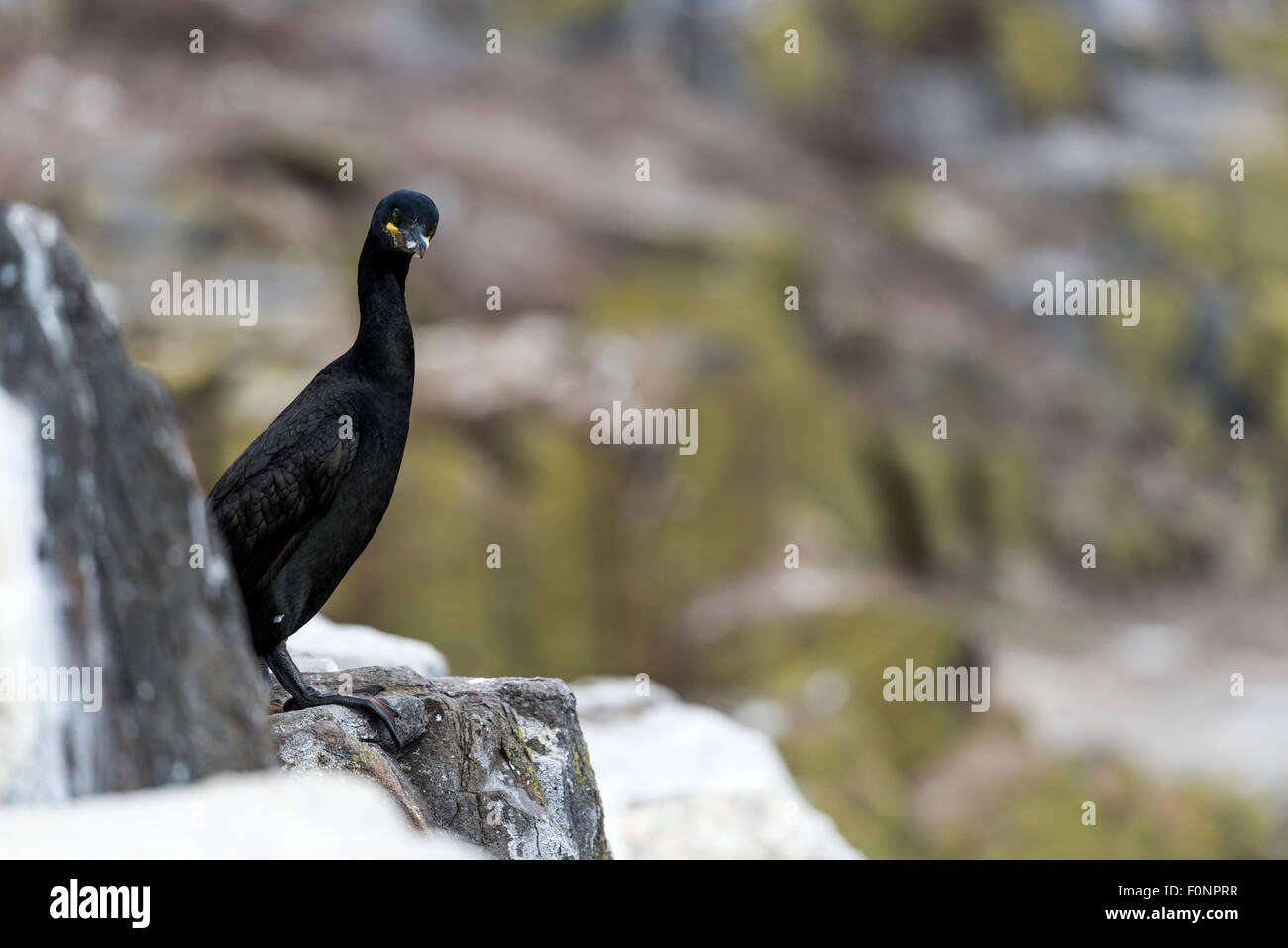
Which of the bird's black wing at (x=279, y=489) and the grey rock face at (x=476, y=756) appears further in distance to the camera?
the bird's black wing at (x=279, y=489)

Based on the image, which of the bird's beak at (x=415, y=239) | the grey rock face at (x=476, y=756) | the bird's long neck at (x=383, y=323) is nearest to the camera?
the grey rock face at (x=476, y=756)

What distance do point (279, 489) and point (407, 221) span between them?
1715 mm

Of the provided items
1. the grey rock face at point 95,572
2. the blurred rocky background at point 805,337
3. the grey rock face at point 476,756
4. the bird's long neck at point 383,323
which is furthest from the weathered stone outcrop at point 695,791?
the grey rock face at point 95,572

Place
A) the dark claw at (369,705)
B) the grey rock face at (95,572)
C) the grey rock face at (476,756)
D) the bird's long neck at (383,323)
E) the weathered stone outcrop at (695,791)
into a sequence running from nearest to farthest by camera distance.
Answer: the grey rock face at (95,572) < the grey rock face at (476,756) < the dark claw at (369,705) < the bird's long neck at (383,323) < the weathered stone outcrop at (695,791)

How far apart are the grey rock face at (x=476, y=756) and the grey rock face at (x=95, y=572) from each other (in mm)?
1660

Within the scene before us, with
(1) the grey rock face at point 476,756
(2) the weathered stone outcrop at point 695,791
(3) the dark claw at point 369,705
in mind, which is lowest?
(2) the weathered stone outcrop at point 695,791

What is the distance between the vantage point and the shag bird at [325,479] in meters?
7.85

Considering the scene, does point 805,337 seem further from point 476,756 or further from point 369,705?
point 369,705

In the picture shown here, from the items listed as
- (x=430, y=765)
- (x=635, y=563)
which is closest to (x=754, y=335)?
(x=635, y=563)

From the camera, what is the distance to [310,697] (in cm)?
783

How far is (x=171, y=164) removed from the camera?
3997 centimetres

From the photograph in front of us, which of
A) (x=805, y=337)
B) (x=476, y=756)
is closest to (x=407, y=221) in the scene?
(x=476, y=756)

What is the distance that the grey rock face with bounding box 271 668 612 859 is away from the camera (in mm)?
7211

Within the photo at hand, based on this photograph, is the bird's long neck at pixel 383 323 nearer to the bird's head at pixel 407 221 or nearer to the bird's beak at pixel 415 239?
the bird's head at pixel 407 221
